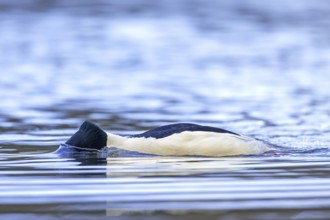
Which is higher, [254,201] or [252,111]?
[252,111]

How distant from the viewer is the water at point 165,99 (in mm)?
7570

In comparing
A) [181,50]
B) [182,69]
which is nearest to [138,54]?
[181,50]

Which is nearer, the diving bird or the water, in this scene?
the water

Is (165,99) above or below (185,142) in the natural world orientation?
above

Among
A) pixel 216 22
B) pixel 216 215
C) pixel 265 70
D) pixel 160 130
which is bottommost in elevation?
pixel 216 215

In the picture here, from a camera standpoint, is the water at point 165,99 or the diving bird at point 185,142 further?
the diving bird at point 185,142

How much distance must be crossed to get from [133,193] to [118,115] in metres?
7.51

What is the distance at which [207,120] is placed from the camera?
48.3 ft

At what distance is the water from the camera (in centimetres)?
757

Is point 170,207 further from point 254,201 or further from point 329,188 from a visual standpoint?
point 329,188

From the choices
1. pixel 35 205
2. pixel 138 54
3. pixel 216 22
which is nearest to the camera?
pixel 35 205

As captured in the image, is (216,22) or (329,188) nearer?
(329,188)

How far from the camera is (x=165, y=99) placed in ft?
57.0

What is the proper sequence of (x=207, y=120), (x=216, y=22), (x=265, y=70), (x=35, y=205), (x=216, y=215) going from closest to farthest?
(x=216, y=215), (x=35, y=205), (x=207, y=120), (x=265, y=70), (x=216, y=22)
